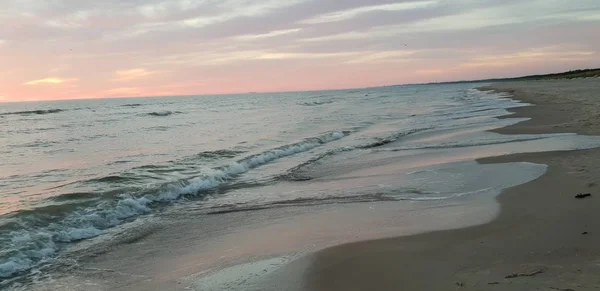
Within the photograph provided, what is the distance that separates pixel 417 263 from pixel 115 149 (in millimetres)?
15257

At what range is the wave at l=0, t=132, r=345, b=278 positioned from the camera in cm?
589

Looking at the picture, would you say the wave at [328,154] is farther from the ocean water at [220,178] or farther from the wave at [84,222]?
the wave at [84,222]

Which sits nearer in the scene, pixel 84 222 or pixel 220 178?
pixel 84 222

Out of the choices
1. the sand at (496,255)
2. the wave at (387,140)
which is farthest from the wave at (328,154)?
the sand at (496,255)

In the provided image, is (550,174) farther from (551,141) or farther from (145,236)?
(145,236)

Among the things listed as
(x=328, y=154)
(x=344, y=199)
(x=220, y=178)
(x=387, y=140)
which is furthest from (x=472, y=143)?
(x=220, y=178)

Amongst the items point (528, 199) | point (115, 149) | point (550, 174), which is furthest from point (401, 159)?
point (115, 149)

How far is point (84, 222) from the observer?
7.44m

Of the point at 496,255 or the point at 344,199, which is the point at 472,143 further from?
the point at 496,255

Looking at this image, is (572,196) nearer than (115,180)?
Yes

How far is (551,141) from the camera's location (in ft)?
40.5

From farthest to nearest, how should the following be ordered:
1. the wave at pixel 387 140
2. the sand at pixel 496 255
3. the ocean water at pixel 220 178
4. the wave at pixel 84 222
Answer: the wave at pixel 387 140, the ocean water at pixel 220 178, the wave at pixel 84 222, the sand at pixel 496 255

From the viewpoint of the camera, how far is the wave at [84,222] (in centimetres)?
589

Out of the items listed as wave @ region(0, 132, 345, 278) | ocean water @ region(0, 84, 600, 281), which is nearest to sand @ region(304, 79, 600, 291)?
ocean water @ region(0, 84, 600, 281)
